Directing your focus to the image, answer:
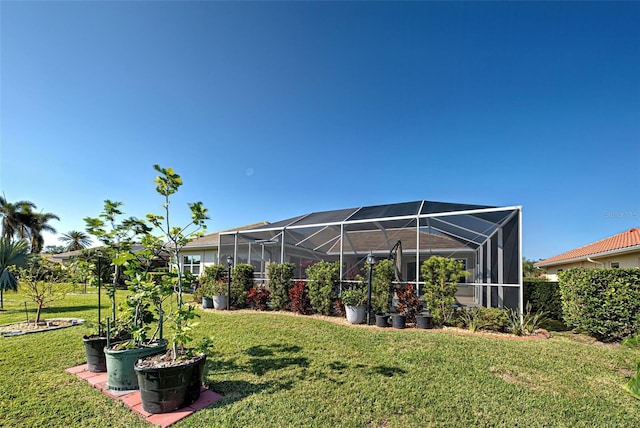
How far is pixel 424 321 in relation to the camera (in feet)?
21.8

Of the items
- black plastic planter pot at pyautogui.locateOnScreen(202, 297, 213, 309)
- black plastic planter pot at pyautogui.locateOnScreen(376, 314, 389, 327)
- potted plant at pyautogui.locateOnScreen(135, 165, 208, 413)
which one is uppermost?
potted plant at pyautogui.locateOnScreen(135, 165, 208, 413)

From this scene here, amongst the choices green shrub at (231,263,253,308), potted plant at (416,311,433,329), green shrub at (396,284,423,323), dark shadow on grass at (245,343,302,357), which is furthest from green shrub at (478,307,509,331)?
green shrub at (231,263,253,308)

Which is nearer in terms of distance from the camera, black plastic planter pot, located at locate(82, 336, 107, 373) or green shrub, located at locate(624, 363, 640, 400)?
green shrub, located at locate(624, 363, 640, 400)

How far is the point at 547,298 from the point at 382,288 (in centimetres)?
469

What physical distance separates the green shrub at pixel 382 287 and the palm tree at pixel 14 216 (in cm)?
3942

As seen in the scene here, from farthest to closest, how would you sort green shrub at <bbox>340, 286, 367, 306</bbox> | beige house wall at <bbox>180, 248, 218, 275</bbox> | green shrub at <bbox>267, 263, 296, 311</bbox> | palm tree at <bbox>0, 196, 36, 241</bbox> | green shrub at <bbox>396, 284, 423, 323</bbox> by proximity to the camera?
palm tree at <bbox>0, 196, 36, 241</bbox> < beige house wall at <bbox>180, 248, 218, 275</bbox> < green shrub at <bbox>267, 263, 296, 311</bbox> < green shrub at <bbox>340, 286, 367, 306</bbox> < green shrub at <bbox>396, 284, 423, 323</bbox>

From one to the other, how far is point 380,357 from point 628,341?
314 centimetres

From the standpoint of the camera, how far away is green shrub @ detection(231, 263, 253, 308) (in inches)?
372

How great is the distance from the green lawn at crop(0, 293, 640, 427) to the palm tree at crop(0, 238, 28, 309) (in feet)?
18.3

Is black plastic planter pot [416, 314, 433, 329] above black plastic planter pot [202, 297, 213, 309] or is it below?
above

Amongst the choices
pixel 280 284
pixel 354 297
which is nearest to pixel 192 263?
pixel 280 284

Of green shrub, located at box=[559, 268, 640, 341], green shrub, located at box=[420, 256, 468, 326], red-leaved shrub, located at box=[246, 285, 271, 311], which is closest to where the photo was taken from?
green shrub, located at box=[559, 268, 640, 341]

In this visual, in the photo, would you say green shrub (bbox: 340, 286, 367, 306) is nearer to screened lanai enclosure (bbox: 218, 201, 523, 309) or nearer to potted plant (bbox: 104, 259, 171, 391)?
screened lanai enclosure (bbox: 218, 201, 523, 309)

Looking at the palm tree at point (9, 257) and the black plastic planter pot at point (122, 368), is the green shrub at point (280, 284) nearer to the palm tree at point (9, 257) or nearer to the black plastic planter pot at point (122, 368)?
the black plastic planter pot at point (122, 368)
